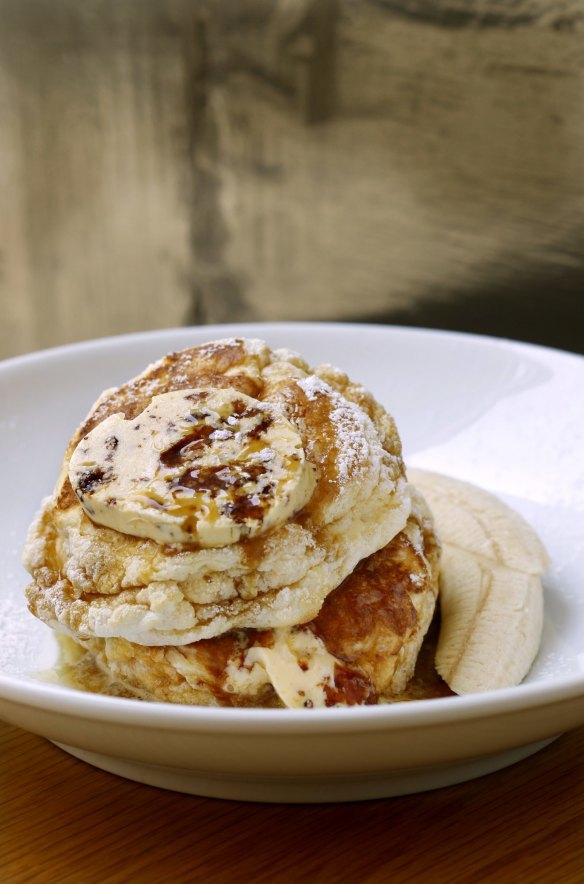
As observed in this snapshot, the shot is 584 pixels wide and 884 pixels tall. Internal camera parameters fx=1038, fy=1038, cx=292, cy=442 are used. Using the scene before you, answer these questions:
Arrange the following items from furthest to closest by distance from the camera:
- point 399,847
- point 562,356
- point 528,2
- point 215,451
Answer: point 528,2 → point 562,356 → point 215,451 → point 399,847

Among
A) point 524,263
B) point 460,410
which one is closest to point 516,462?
point 460,410

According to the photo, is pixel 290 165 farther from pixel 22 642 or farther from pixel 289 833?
pixel 289 833

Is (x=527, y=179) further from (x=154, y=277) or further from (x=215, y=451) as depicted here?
(x=215, y=451)

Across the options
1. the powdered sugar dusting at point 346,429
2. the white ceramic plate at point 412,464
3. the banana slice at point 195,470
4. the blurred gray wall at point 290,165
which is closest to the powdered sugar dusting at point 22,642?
the white ceramic plate at point 412,464

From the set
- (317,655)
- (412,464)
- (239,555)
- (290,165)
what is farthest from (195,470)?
(290,165)

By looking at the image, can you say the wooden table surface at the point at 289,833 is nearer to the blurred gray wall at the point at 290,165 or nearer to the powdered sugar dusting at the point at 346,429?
the powdered sugar dusting at the point at 346,429

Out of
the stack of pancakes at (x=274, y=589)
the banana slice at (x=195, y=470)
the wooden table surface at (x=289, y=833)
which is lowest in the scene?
the wooden table surface at (x=289, y=833)

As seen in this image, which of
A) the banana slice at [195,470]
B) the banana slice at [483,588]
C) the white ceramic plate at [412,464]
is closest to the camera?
the white ceramic plate at [412,464]

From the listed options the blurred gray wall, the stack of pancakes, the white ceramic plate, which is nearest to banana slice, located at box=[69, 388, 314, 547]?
the stack of pancakes
